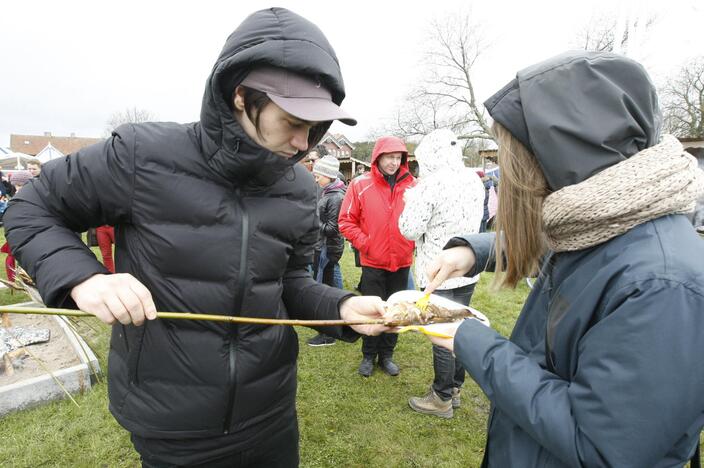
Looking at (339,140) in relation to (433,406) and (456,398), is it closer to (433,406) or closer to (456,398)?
(456,398)

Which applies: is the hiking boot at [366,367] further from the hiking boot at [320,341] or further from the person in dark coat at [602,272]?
the person in dark coat at [602,272]

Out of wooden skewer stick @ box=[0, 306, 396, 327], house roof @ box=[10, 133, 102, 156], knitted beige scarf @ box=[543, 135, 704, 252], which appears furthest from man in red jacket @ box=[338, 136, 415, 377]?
house roof @ box=[10, 133, 102, 156]

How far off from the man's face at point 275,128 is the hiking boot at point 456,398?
3117mm

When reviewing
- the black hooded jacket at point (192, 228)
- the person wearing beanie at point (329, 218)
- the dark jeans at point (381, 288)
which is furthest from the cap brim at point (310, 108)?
the person wearing beanie at point (329, 218)

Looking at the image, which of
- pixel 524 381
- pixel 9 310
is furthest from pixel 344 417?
pixel 9 310

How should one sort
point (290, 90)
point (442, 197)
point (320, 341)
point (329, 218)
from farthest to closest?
point (329, 218) → point (320, 341) → point (442, 197) → point (290, 90)

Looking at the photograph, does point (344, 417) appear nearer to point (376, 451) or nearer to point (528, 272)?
point (376, 451)

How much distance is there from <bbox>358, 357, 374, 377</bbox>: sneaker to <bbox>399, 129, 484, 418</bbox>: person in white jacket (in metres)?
0.79

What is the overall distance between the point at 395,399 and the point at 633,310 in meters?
3.20

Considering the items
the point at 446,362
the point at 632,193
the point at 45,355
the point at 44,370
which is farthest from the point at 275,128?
the point at 45,355

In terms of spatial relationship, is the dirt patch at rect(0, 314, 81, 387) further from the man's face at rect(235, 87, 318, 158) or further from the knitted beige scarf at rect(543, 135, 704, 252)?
the knitted beige scarf at rect(543, 135, 704, 252)

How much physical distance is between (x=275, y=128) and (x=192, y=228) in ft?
1.61

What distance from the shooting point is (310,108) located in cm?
130

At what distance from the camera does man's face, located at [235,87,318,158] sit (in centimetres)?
137
